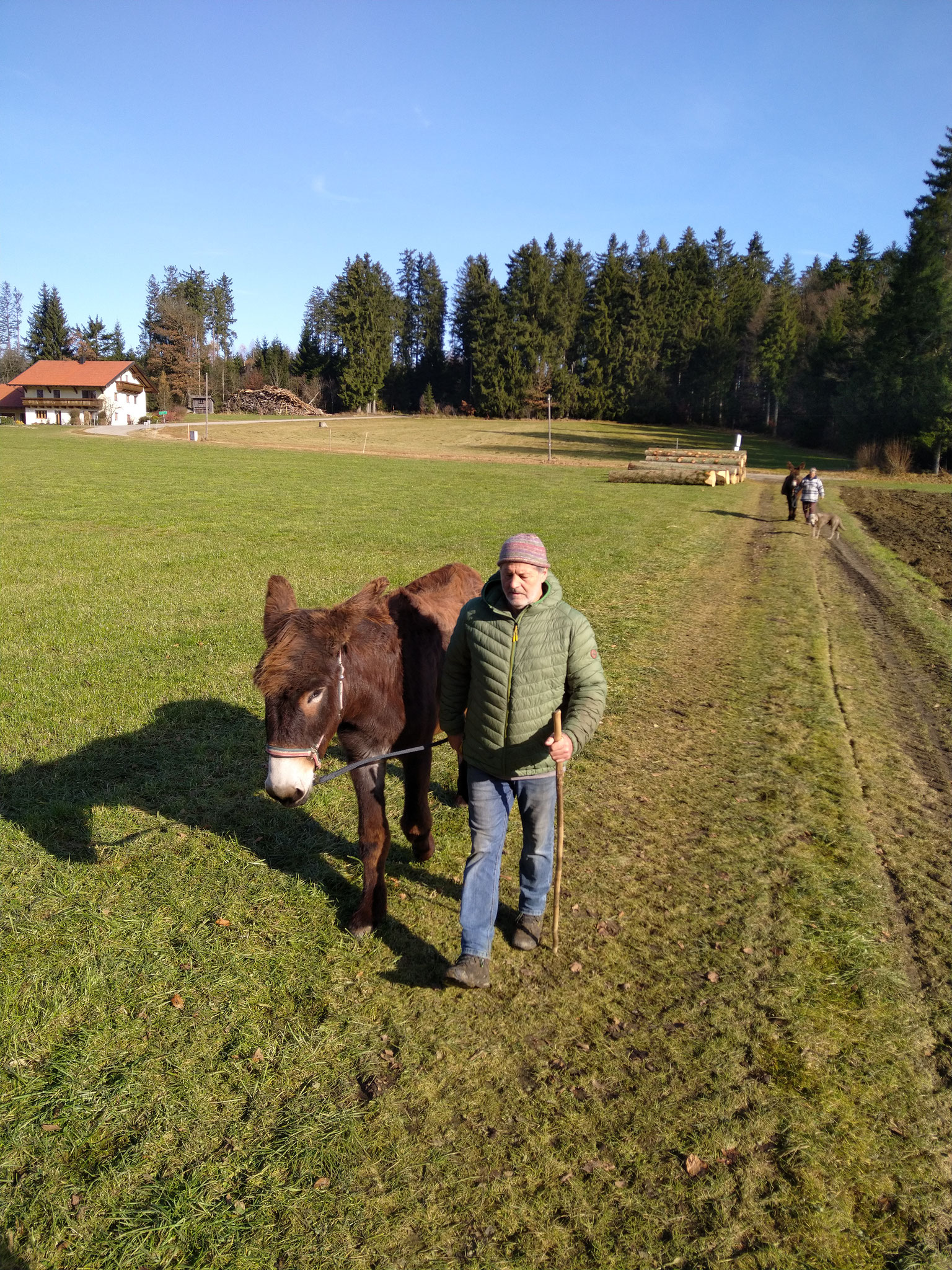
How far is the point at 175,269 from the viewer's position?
387 feet

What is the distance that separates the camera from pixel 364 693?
4.34 m

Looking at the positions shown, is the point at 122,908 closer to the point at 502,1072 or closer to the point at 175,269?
the point at 502,1072

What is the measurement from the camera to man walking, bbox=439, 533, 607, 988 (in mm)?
3926

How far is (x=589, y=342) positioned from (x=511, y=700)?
8649cm

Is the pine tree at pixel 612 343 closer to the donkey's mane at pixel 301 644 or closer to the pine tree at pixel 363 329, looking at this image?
the pine tree at pixel 363 329

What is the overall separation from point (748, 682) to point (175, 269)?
13210 cm

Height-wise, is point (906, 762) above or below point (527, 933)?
above

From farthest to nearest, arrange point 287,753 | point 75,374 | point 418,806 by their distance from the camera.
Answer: point 75,374 < point 418,806 < point 287,753

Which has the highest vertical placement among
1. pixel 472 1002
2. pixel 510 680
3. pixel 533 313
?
pixel 533 313

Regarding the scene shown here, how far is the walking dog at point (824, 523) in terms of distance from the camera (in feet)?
69.3

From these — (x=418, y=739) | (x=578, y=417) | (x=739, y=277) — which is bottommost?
(x=418, y=739)

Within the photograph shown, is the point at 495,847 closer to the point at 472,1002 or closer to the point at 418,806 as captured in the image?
the point at 472,1002

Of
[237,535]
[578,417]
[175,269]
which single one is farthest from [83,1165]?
[175,269]

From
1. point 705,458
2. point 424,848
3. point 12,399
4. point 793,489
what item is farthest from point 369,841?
point 12,399
